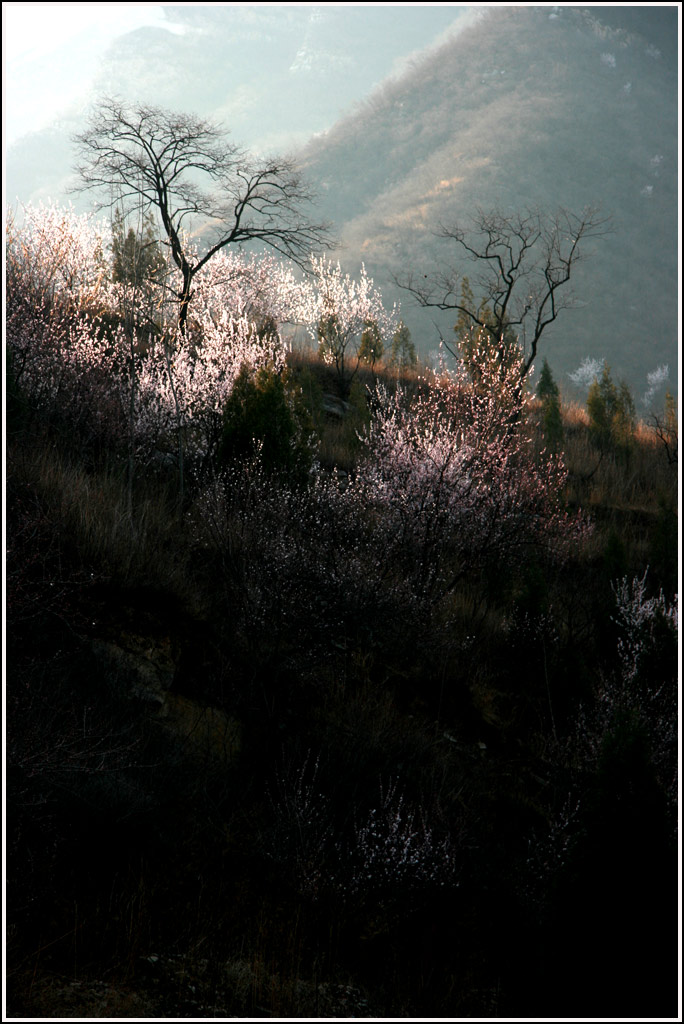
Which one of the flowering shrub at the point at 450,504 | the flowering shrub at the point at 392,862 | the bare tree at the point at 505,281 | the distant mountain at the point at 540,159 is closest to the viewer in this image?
the flowering shrub at the point at 392,862

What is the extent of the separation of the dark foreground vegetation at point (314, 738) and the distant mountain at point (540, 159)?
1957 inches

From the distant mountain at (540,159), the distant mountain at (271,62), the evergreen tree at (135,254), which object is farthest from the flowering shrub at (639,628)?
the distant mountain at (271,62)

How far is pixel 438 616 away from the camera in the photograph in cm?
948

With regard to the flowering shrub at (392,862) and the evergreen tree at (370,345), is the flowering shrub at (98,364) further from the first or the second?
the evergreen tree at (370,345)

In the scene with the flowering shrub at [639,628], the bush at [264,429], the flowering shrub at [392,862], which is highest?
the bush at [264,429]

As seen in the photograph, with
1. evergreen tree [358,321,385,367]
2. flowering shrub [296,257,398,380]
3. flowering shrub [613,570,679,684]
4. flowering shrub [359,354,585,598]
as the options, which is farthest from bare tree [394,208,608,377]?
flowering shrub [613,570,679,684]

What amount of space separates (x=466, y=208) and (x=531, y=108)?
43003 millimetres

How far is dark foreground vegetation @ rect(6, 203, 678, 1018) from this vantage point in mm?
4168

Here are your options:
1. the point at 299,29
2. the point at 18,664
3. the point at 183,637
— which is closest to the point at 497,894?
the point at 183,637

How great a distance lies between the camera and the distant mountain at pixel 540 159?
246ft

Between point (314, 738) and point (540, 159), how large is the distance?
11156 centimetres

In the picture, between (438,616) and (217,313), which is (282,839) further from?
(217,313)

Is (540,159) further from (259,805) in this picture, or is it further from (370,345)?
(259,805)

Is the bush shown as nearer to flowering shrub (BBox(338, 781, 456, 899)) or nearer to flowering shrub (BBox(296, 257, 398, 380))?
flowering shrub (BBox(338, 781, 456, 899))
